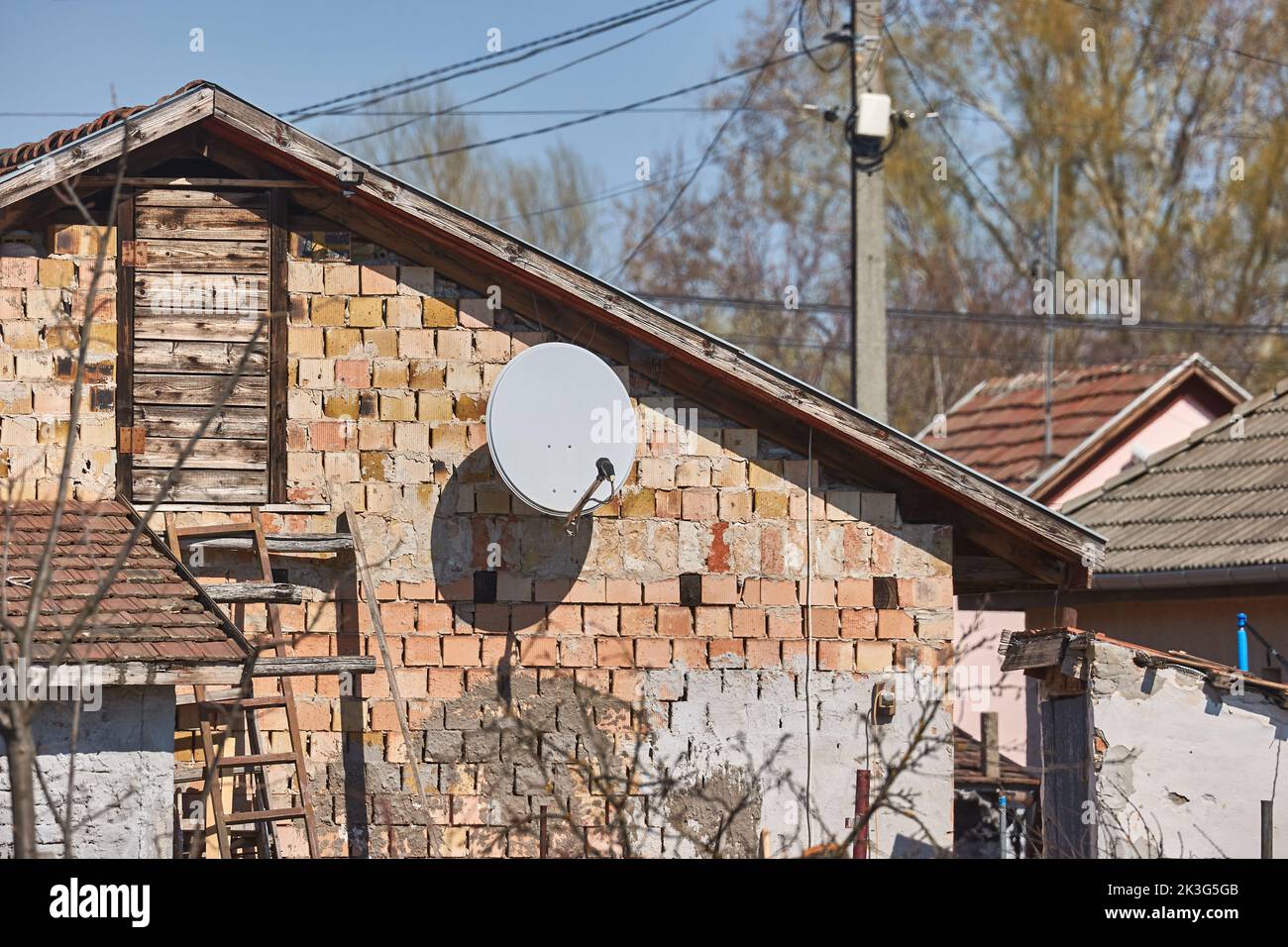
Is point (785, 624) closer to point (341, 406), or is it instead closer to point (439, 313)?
point (439, 313)

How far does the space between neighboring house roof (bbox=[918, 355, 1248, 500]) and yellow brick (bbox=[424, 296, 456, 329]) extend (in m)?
10.1

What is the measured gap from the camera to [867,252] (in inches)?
524

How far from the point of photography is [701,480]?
10.1 m

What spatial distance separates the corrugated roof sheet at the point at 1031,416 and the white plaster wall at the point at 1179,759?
9063 mm

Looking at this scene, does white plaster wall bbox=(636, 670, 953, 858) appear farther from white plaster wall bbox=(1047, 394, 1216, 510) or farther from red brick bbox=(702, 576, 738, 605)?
white plaster wall bbox=(1047, 394, 1216, 510)

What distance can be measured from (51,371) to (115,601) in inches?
79.8

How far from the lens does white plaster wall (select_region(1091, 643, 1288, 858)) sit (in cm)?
973

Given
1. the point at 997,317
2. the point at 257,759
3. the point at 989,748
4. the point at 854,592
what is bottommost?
the point at 989,748

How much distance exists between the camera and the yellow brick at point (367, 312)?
10.0 meters

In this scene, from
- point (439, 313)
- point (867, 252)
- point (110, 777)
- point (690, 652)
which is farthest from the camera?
point (867, 252)

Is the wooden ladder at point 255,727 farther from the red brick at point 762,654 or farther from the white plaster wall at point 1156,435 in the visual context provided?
the white plaster wall at point 1156,435

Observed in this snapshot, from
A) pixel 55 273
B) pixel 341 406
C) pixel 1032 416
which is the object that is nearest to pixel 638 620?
pixel 341 406
